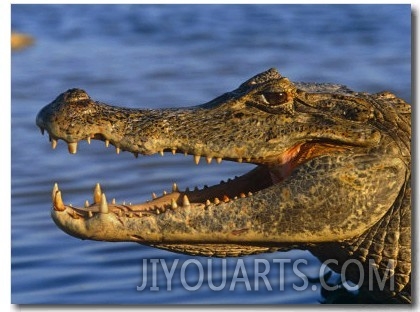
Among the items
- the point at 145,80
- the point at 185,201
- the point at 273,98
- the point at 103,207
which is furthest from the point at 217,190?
the point at 145,80

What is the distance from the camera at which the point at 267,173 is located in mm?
6410

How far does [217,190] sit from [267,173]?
0.31 meters

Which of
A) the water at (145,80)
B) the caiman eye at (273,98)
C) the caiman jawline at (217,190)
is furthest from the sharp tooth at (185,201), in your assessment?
the water at (145,80)

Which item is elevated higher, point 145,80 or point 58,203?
point 145,80

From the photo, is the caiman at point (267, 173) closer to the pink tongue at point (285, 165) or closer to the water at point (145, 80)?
the pink tongue at point (285, 165)

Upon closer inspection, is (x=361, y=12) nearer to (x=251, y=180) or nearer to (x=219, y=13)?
(x=219, y=13)

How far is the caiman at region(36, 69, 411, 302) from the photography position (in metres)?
6.03

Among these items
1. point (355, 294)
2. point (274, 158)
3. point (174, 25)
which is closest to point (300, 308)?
point (355, 294)

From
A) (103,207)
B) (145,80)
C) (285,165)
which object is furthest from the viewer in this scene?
(145,80)

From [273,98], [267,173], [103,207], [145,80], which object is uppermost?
[145,80]

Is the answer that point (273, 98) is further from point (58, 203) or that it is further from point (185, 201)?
point (58, 203)

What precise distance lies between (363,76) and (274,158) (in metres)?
5.19

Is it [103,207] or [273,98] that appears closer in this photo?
[103,207]

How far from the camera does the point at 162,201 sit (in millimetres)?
6102
